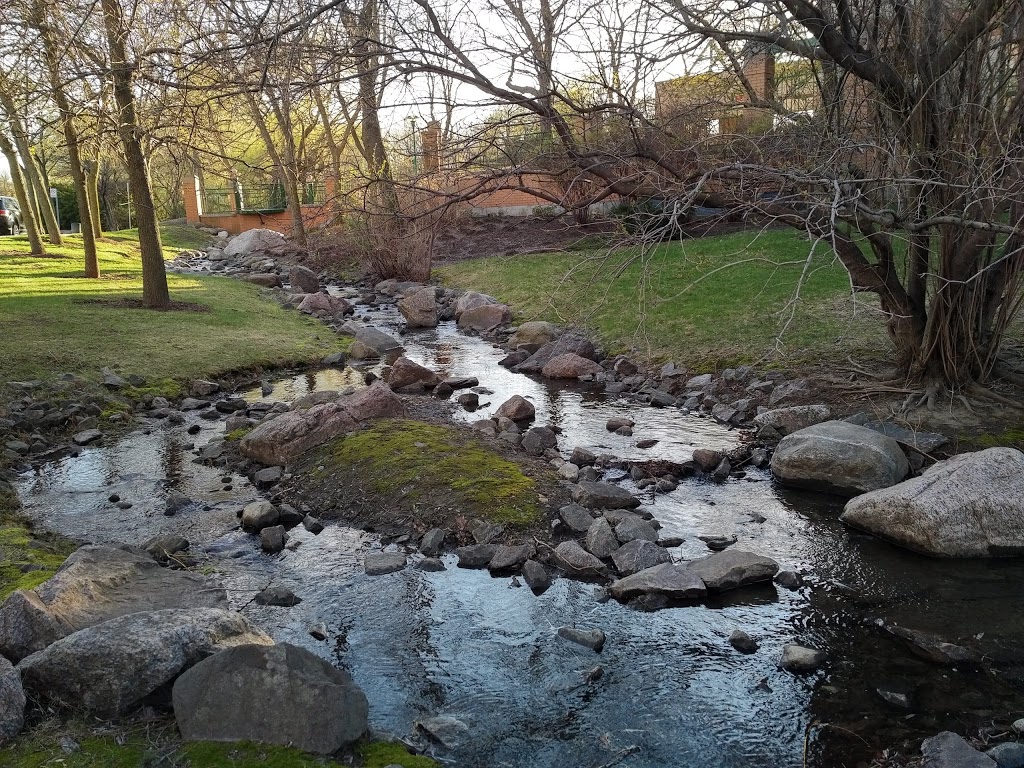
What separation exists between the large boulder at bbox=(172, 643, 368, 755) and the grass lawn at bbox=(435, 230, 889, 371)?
12.6 feet

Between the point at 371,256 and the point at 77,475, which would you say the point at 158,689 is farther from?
the point at 371,256

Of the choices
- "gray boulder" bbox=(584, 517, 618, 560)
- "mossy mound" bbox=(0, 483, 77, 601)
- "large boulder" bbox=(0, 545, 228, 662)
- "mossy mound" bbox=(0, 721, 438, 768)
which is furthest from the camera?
"gray boulder" bbox=(584, 517, 618, 560)

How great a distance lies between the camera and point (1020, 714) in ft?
14.5

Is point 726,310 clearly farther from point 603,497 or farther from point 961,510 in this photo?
point 961,510

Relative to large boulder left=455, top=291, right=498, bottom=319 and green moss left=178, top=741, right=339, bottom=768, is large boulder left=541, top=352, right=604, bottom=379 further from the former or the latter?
green moss left=178, top=741, right=339, bottom=768

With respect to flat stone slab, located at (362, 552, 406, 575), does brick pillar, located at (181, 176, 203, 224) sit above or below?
above

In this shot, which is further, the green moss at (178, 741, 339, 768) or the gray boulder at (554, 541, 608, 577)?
the gray boulder at (554, 541, 608, 577)

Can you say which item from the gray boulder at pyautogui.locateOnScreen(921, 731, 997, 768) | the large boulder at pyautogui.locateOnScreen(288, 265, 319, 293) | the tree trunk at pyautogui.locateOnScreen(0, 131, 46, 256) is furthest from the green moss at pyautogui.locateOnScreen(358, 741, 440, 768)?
the tree trunk at pyautogui.locateOnScreen(0, 131, 46, 256)

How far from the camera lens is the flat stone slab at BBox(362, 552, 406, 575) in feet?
20.6

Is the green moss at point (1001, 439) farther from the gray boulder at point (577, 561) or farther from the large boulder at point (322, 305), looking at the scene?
the large boulder at point (322, 305)

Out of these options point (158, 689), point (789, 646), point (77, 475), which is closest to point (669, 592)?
point (789, 646)

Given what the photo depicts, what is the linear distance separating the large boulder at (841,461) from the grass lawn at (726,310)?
1032 millimetres

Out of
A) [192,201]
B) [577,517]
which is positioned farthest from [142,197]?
[192,201]

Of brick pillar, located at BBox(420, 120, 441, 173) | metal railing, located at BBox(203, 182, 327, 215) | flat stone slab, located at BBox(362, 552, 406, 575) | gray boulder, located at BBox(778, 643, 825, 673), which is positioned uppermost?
metal railing, located at BBox(203, 182, 327, 215)
